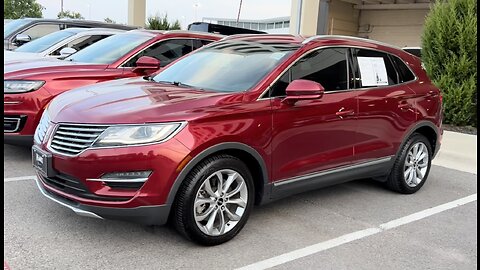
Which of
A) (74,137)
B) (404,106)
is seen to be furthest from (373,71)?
(74,137)

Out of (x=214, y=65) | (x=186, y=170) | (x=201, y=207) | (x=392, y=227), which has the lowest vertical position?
(x=392, y=227)

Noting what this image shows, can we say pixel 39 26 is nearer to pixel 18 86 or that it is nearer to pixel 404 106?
pixel 18 86

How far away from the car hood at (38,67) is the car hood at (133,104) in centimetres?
161

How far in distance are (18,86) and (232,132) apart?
305 cm

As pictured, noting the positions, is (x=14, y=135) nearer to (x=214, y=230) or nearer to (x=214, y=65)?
(x=214, y=65)

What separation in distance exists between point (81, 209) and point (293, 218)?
193 cm

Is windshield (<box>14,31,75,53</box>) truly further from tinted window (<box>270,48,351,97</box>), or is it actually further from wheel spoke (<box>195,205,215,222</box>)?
wheel spoke (<box>195,205,215,222</box>)

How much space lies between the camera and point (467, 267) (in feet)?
11.8

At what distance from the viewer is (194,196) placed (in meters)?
3.45

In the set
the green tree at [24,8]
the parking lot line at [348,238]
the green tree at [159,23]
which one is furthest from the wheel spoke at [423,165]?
the green tree at [24,8]

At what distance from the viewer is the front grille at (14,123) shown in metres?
5.23

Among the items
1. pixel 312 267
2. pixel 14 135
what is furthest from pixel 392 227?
pixel 14 135

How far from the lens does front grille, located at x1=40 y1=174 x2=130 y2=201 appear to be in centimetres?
327

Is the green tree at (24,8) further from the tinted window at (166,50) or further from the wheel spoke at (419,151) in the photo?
the wheel spoke at (419,151)
